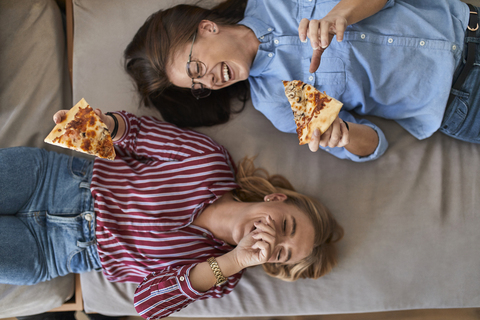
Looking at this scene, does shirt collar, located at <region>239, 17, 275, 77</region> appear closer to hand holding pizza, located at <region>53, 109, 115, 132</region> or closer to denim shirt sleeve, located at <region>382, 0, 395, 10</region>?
denim shirt sleeve, located at <region>382, 0, 395, 10</region>

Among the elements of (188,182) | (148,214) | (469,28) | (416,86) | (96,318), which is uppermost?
(469,28)

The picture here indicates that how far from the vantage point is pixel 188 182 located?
5.57ft

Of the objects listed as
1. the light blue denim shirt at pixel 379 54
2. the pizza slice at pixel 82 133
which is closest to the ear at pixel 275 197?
the light blue denim shirt at pixel 379 54

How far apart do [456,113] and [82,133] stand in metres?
1.96

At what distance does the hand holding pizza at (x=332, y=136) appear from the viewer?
1279mm

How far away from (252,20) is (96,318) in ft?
7.10

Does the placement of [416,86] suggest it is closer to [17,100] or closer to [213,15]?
[213,15]

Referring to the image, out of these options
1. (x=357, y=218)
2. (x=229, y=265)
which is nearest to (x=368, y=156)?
(x=357, y=218)

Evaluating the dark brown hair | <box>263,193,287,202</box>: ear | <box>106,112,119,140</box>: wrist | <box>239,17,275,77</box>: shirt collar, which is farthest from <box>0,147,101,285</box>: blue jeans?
<box>239,17,275,77</box>: shirt collar

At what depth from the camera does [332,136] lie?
4.30ft

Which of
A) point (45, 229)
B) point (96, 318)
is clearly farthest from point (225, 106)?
point (96, 318)

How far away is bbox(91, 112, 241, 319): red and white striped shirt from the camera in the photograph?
5.43 feet

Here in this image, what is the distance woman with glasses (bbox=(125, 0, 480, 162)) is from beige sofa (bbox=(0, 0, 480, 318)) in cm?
24

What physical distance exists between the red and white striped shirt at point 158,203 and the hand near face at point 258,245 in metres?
0.26
